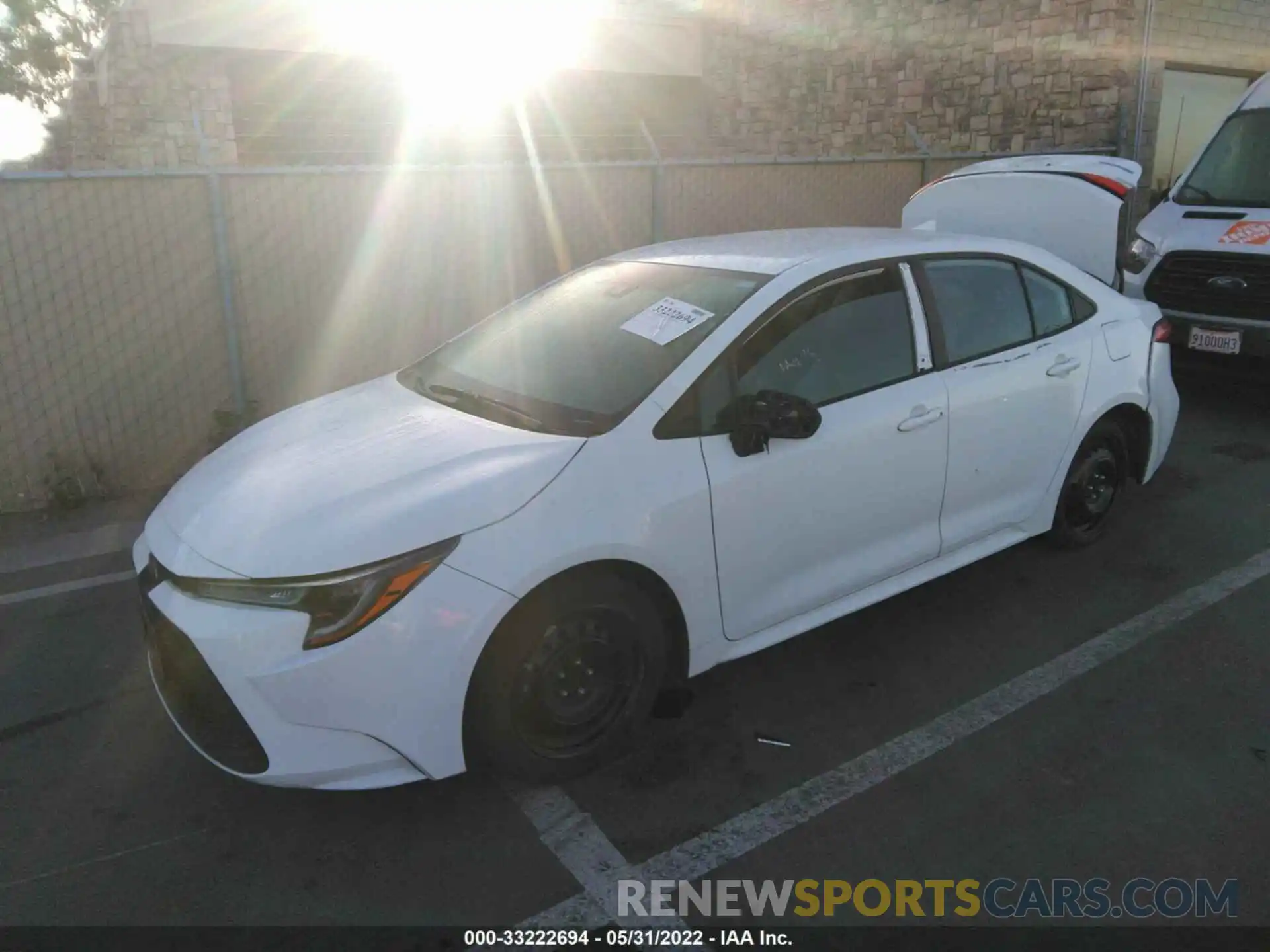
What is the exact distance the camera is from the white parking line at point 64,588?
4828 millimetres

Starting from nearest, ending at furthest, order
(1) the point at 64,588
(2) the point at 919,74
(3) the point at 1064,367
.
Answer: (3) the point at 1064,367 → (1) the point at 64,588 → (2) the point at 919,74

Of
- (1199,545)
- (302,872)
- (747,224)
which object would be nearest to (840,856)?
(302,872)

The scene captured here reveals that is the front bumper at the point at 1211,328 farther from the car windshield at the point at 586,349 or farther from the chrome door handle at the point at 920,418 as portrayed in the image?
the car windshield at the point at 586,349

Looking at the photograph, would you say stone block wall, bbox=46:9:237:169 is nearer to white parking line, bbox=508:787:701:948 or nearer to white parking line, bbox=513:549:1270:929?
white parking line, bbox=508:787:701:948

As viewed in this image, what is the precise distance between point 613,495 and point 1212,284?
5911 mm

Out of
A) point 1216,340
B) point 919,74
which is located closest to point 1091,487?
point 1216,340

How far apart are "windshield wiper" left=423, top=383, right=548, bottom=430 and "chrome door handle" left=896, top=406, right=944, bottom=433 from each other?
135 centimetres

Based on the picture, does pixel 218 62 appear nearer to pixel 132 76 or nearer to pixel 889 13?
pixel 132 76

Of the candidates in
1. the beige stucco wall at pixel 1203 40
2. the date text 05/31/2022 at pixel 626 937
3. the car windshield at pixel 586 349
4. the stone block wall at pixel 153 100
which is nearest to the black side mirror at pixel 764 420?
the car windshield at pixel 586 349

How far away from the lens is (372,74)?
15.6 m

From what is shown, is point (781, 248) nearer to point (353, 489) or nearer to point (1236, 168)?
point (353, 489)

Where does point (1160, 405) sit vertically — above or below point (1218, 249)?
below

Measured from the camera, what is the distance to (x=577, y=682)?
10.2 feet

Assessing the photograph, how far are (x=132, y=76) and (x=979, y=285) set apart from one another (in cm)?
1324
